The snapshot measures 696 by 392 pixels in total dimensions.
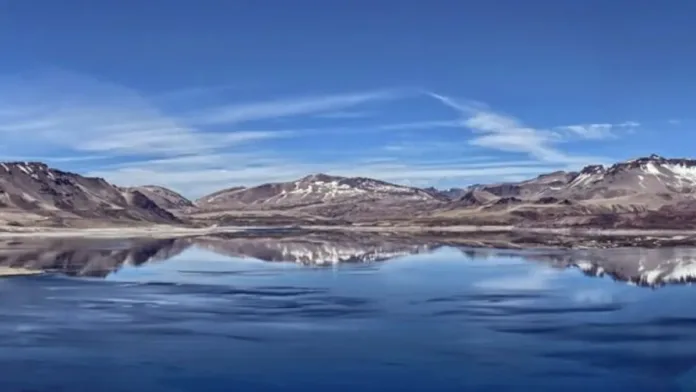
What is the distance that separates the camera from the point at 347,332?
30234mm

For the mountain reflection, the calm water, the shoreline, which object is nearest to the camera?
the calm water

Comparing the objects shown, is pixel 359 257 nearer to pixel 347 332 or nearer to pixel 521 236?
pixel 347 332

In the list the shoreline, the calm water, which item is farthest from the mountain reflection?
the shoreline

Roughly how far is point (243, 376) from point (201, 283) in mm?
26780

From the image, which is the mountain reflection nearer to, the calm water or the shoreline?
the calm water

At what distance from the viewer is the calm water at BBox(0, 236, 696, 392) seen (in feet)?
74.8

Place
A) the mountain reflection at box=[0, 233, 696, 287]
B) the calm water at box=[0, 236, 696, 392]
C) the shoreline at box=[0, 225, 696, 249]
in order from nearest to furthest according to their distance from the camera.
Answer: the calm water at box=[0, 236, 696, 392]
the mountain reflection at box=[0, 233, 696, 287]
the shoreline at box=[0, 225, 696, 249]

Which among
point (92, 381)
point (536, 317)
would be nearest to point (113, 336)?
point (92, 381)

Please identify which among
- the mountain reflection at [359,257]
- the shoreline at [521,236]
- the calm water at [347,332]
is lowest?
the calm water at [347,332]

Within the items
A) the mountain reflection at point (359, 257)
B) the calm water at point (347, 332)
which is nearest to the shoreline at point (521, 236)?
the mountain reflection at point (359, 257)

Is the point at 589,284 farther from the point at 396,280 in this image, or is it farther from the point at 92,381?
the point at 92,381

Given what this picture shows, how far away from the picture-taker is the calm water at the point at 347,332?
22.8 metres

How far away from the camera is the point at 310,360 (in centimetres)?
2520

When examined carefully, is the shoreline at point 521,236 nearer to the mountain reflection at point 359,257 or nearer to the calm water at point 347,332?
the mountain reflection at point 359,257
